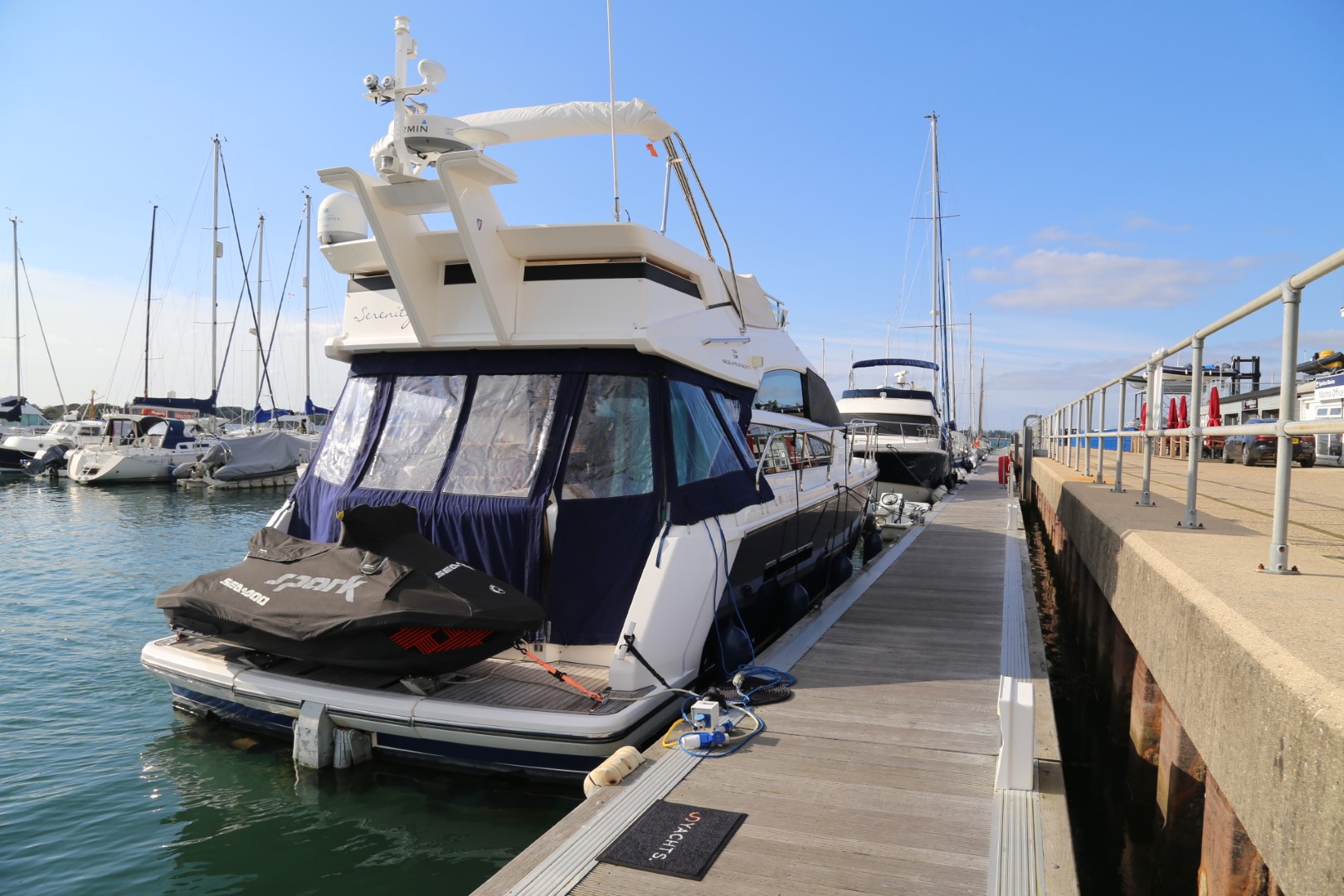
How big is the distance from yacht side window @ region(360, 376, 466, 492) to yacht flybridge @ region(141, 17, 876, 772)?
0.7 inches

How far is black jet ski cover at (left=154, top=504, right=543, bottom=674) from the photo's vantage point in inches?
187

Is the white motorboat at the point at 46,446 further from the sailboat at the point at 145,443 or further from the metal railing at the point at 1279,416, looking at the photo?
the metal railing at the point at 1279,416

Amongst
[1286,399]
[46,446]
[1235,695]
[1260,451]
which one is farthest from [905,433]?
[46,446]

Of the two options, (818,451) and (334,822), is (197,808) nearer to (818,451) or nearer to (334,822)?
(334,822)

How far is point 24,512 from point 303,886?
912 inches

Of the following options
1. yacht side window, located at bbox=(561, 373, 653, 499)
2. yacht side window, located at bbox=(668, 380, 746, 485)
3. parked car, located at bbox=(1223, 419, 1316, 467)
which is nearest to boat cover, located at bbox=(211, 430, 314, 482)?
yacht side window, located at bbox=(668, 380, 746, 485)

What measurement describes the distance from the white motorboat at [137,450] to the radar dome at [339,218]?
29.5 meters

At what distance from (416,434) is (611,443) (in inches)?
60.4

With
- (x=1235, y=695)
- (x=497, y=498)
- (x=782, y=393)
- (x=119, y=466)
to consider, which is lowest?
(x=119, y=466)

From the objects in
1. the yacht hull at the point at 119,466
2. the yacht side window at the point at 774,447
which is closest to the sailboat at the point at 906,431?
the yacht side window at the point at 774,447

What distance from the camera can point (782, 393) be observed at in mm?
9273

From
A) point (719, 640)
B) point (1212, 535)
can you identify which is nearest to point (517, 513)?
point (719, 640)

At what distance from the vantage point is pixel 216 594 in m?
5.27

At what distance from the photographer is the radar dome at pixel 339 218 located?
670cm
